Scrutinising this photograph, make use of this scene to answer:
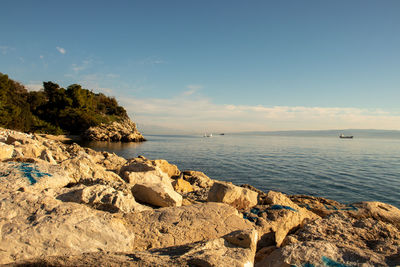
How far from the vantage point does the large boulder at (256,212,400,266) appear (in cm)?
258

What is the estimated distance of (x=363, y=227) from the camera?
3.80 m

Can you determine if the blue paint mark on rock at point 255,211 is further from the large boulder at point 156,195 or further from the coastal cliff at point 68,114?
the coastal cliff at point 68,114

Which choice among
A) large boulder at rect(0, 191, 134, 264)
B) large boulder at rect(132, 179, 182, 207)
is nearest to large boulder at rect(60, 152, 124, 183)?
large boulder at rect(132, 179, 182, 207)

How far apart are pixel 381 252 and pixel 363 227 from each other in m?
0.93

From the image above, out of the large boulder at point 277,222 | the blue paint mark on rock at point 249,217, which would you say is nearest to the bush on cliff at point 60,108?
the blue paint mark on rock at point 249,217

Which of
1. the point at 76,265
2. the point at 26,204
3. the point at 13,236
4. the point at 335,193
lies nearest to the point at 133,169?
the point at 26,204

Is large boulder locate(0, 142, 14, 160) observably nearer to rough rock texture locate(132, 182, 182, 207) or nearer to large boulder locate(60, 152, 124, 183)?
large boulder locate(60, 152, 124, 183)

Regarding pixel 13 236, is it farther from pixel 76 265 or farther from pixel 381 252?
pixel 381 252

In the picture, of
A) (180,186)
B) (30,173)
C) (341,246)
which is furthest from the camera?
(180,186)

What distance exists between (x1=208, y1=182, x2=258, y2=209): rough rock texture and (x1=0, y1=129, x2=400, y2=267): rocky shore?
52mm

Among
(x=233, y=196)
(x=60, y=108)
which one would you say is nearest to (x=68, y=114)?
(x=60, y=108)

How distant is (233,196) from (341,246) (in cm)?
327

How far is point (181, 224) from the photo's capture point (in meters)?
3.72

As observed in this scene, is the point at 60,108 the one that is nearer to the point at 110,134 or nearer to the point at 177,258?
the point at 110,134
